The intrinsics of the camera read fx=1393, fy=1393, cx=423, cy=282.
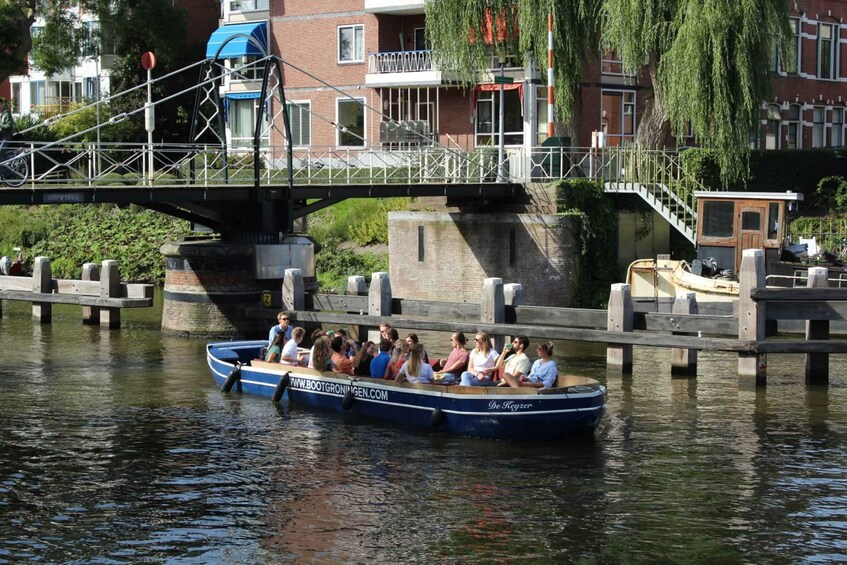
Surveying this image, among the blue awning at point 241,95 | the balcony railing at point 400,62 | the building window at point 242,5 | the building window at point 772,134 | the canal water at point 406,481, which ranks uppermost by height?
the building window at point 242,5

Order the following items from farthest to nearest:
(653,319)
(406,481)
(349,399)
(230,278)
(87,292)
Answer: (87,292) < (230,278) < (653,319) < (349,399) < (406,481)

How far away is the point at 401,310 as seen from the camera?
29250 mm

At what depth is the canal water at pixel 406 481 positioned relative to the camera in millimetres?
15977

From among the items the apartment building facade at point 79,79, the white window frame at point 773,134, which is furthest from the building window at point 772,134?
the apartment building facade at point 79,79

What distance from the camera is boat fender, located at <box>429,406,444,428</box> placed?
21812 millimetres

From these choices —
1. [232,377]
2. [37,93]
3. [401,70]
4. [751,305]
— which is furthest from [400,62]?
[37,93]

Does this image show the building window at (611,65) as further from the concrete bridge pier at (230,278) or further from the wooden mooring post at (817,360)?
the wooden mooring post at (817,360)

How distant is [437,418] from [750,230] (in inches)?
608

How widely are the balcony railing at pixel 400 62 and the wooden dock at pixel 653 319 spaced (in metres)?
18.9

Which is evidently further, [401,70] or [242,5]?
[242,5]

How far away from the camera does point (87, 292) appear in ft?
116

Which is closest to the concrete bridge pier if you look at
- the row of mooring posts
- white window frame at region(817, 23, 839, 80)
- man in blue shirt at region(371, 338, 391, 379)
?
the row of mooring posts

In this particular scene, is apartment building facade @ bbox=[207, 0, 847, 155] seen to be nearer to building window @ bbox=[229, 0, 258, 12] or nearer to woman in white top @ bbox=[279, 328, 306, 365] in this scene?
building window @ bbox=[229, 0, 258, 12]

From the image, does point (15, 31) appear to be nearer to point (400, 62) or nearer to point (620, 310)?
point (400, 62)
